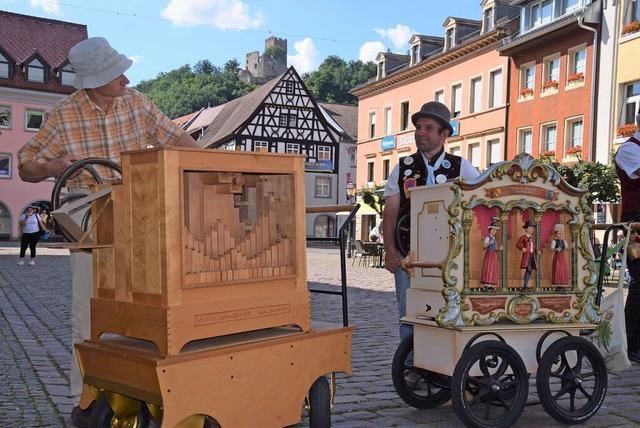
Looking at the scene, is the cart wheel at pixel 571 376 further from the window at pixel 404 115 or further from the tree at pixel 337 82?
the tree at pixel 337 82

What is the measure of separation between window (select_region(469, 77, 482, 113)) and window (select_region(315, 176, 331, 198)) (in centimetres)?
2126

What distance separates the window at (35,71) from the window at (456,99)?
83.8 ft

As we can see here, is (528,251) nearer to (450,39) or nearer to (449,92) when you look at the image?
(449,92)

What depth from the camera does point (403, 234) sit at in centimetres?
507

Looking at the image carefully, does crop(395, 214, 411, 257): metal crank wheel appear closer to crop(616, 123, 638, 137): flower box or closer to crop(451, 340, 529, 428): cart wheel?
crop(451, 340, 529, 428): cart wheel

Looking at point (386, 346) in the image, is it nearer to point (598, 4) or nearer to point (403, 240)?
point (403, 240)

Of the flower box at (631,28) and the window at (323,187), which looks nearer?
the flower box at (631,28)

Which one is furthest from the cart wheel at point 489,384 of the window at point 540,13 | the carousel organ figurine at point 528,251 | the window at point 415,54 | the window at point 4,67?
the window at point 4,67

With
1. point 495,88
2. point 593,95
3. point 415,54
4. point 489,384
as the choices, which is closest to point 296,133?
point 415,54

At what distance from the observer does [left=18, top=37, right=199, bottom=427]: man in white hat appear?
4062mm

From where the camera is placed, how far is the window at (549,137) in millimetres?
27644

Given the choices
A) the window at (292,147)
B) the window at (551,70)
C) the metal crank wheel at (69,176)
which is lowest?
the metal crank wheel at (69,176)

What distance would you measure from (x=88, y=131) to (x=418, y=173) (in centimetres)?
208

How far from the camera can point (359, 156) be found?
44562 mm
